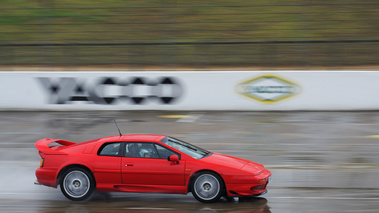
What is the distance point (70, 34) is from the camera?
23.1 meters

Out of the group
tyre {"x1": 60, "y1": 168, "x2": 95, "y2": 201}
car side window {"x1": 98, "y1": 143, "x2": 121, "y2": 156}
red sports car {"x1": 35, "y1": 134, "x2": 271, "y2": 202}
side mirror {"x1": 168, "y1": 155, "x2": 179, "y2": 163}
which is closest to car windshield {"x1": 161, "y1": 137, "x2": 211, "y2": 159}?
red sports car {"x1": 35, "y1": 134, "x2": 271, "y2": 202}

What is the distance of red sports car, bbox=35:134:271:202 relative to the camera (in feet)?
26.8

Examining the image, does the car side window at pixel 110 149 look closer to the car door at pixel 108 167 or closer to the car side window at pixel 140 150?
the car door at pixel 108 167

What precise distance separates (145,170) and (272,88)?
11759mm

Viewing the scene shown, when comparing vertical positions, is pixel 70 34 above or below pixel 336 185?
above

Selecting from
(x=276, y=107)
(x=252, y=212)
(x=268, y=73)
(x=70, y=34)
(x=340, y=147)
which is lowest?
(x=252, y=212)

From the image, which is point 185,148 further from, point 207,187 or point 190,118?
point 190,118

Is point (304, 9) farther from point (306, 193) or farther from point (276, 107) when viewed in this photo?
point (306, 193)

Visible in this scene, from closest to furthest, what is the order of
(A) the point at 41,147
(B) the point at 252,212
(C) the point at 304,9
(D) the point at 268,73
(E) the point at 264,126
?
(B) the point at 252,212 → (A) the point at 41,147 → (E) the point at 264,126 → (D) the point at 268,73 → (C) the point at 304,9

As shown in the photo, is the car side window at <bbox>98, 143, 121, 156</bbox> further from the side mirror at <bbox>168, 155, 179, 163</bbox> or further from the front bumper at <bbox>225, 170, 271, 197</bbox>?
the front bumper at <bbox>225, 170, 271, 197</bbox>

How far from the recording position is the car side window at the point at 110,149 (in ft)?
27.9

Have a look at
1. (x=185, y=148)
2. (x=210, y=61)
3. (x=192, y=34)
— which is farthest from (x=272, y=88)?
(x=185, y=148)

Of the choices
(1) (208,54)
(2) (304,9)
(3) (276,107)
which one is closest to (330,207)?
(3) (276,107)

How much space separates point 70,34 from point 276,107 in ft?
33.1
